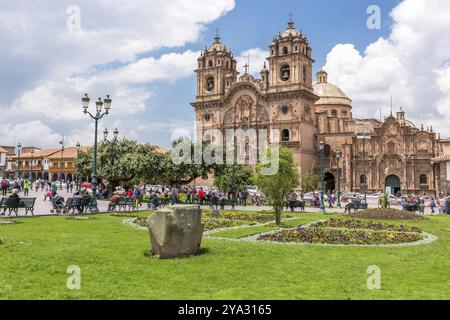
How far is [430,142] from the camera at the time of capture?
2192 inches

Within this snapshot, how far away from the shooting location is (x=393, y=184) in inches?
2256

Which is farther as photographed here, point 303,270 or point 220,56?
point 220,56

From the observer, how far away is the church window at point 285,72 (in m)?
57.6

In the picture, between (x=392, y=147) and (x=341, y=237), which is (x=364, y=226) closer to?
(x=341, y=237)

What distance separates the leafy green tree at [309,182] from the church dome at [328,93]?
1869 cm

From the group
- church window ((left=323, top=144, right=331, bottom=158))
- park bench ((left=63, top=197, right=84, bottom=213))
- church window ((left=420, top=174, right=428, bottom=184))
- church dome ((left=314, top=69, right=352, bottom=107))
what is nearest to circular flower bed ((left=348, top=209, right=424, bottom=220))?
park bench ((left=63, top=197, right=84, bottom=213))

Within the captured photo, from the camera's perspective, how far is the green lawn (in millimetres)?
7027

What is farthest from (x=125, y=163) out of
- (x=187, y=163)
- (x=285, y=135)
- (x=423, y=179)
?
(x=423, y=179)

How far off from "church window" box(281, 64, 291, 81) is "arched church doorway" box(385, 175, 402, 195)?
18.8 metres

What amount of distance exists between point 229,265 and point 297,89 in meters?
48.7
